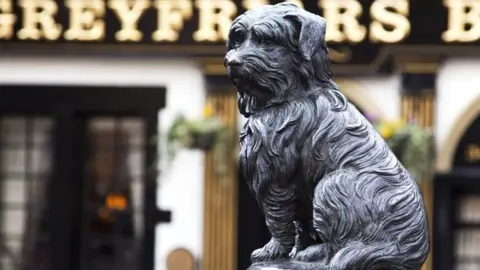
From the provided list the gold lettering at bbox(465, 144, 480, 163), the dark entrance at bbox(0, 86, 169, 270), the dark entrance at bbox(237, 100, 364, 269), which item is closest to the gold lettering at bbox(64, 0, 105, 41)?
the dark entrance at bbox(0, 86, 169, 270)

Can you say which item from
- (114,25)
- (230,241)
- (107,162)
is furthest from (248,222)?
(114,25)

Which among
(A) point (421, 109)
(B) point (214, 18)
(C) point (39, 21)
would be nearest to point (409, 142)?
(A) point (421, 109)

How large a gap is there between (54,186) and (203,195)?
4.47 ft

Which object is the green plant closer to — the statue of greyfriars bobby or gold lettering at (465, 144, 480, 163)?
gold lettering at (465, 144, 480, 163)

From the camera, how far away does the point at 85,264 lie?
11242mm

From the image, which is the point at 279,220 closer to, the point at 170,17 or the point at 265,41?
the point at 265,41

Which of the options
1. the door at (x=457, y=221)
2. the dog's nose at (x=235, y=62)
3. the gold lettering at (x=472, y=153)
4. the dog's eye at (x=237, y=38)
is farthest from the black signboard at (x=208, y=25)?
the dog's nose at (x=235, y=62)

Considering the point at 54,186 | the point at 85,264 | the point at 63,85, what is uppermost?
the point at 63,85

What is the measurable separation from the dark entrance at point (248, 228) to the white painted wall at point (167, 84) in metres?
0.36

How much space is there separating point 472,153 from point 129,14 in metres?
3.26

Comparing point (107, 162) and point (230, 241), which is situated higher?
point (107, 162)

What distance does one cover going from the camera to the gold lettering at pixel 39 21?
11.0 m

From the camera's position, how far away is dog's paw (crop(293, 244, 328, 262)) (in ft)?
9.95

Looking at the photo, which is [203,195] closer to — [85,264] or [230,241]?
[230,241]
